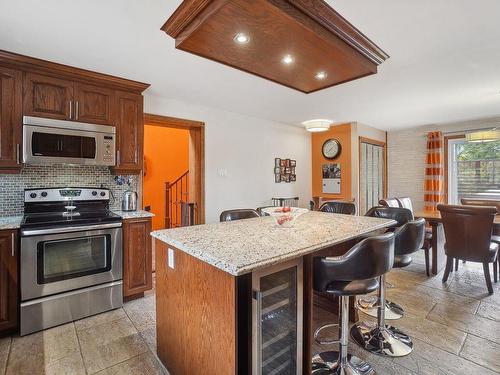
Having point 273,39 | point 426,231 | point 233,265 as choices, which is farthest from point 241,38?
point 426,231

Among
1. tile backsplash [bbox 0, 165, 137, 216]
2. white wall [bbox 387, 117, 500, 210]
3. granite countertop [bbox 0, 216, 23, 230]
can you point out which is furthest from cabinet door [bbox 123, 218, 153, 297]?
white wall [bbox 387, 117, 500, 210]

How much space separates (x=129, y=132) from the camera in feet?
9.98

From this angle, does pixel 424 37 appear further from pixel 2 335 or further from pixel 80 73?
pixel 2 335

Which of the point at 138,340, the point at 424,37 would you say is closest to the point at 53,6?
the point at 138,340

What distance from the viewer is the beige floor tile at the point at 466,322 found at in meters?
2.24

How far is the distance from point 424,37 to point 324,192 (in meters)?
3.72

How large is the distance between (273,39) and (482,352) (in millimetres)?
2693

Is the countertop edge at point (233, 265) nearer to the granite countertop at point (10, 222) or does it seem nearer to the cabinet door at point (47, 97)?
the granite countertop at point (10, 222)

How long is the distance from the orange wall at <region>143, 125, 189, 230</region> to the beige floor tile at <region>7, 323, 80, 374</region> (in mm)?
3750

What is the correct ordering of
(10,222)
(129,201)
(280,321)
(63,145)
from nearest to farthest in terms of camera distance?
(280,321) → (10,222) → (63,145) → (129,201)

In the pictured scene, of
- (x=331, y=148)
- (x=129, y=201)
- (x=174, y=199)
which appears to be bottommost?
(x=174, y=199)

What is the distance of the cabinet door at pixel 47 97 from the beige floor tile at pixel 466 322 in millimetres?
4030

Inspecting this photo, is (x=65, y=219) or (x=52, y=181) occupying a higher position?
(x=52, y=181)

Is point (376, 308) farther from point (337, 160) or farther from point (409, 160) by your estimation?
point (409, 160)
